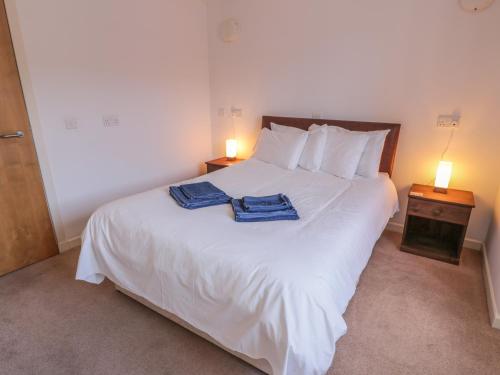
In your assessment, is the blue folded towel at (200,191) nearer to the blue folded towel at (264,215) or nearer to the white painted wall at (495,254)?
the blue folded towel at (264,215)

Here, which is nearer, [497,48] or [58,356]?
[58,356]

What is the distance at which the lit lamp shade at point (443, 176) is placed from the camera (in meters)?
2.58

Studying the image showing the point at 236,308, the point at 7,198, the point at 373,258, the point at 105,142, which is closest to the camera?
the point at 236,308

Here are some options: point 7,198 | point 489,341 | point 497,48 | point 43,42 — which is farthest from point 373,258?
point 43,42

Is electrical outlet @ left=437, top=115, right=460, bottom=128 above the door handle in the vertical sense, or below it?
above

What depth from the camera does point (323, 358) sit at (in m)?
1.27

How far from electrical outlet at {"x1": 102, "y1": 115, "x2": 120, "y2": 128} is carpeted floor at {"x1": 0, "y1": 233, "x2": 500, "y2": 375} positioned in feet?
4.61

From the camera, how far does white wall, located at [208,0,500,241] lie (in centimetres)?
250

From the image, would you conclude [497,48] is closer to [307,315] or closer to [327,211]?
[327,211]

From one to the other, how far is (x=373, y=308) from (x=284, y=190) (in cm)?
104

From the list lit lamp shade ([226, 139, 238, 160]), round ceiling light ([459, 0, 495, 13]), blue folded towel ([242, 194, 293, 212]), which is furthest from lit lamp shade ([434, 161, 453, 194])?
lit lamp shade ([226, 139, 238, 160])

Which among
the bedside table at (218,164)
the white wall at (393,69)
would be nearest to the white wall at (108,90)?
the bedside table at (218,164)

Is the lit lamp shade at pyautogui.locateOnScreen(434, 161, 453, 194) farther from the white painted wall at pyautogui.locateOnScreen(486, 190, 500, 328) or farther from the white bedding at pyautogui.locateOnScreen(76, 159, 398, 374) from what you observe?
the white bedding at pyautogui.locateOnScreen(76, 159, 398, 374)

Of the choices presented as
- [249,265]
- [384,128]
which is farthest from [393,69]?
[249,265]
